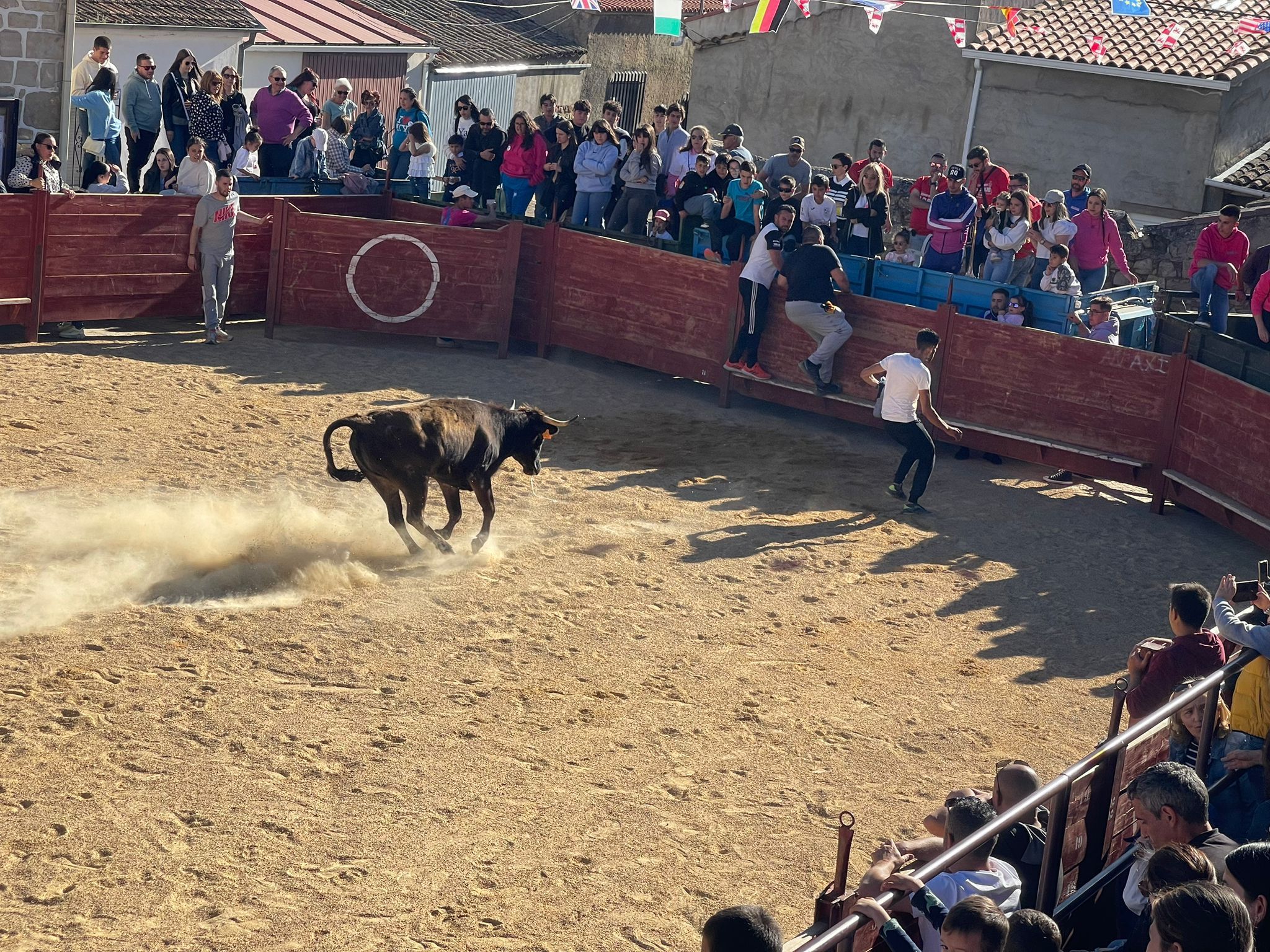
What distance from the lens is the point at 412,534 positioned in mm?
10992

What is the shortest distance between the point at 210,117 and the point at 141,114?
2.46 ft

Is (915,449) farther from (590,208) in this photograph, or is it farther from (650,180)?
(590,208)

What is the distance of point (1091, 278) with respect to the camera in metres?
15.5

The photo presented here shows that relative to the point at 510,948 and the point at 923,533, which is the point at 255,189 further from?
the point at 510,948

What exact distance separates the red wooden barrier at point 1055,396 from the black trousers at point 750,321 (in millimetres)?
1859

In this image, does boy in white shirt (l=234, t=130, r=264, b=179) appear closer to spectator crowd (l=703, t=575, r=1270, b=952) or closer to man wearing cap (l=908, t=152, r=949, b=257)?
man wearing cap (l=908, t=152, r=949, b=257)

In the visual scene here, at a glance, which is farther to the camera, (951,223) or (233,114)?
(233,114)

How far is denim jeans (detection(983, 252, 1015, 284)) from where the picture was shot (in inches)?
578

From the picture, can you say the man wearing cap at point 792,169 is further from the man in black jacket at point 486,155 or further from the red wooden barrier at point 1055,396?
the man in black jacket at point 486,155

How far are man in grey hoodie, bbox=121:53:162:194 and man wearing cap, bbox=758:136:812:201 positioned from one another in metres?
6.81

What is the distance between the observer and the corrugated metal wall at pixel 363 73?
95.4 feet

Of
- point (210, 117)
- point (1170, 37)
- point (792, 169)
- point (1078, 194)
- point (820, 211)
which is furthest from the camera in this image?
point (1170, 37)

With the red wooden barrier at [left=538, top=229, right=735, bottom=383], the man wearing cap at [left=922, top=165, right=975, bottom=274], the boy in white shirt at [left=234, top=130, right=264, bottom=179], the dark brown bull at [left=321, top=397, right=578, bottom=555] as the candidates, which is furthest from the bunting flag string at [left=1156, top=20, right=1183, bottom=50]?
the dark brown bull at [left=321, top=397, right=578, bottom=555]

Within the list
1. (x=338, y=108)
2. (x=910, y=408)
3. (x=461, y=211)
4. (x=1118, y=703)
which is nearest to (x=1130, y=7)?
(x=910, y=408)
